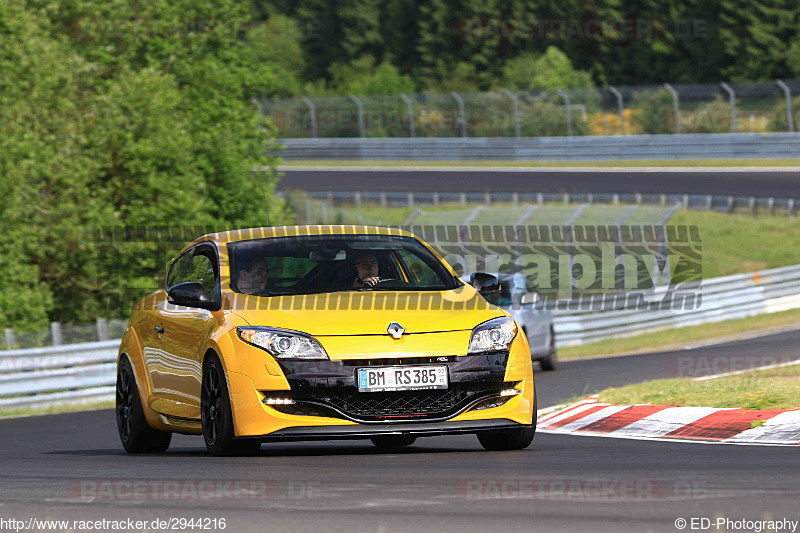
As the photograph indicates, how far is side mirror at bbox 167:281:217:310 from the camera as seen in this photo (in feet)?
29.1

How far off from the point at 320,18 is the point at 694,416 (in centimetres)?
9538

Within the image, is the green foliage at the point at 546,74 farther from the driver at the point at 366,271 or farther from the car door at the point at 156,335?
the driver at the point at 366,271

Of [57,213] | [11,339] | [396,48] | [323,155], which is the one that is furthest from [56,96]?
[396,48]

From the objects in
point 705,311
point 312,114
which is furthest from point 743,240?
point 312,114

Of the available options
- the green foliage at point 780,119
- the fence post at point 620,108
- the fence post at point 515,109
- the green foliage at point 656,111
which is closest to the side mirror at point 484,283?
the fence post at point 515,109

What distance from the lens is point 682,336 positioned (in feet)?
90.2

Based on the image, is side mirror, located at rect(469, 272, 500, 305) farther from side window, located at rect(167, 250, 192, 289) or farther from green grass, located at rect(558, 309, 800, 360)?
green grass, located at rect(558, 309, 800, 360)

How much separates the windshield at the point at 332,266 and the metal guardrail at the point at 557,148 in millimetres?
37853

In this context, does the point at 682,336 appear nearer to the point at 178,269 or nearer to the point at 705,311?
the point at 705,311

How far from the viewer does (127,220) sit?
32844 mm

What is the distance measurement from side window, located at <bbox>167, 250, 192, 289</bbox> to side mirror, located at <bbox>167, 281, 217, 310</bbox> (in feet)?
4.41

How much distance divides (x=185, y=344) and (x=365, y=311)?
144 centimetres

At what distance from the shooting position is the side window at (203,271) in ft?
31.4

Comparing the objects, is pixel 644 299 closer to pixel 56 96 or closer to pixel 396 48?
pixel 56 96
